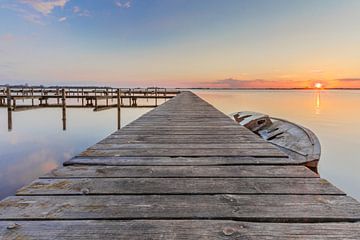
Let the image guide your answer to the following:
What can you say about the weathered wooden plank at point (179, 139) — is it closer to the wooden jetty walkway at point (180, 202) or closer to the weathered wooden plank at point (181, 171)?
the wooden jetty walkway at point (180, 202)

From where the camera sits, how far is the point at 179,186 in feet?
4.98

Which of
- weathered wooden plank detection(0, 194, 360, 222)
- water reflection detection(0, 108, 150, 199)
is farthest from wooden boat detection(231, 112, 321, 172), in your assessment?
→ water reflection detection(0, 108, 150, 199)

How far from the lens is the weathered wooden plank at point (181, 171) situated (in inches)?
67.2

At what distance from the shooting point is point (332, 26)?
19797 millimetres

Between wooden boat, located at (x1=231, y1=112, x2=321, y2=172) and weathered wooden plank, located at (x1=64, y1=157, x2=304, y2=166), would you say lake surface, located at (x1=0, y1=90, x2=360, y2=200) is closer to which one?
wooden boat, located at (x1=231, y1=112, x2=321, y2=172)

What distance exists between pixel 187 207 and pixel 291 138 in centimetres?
628

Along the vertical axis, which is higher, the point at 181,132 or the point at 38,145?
the point at 181,132

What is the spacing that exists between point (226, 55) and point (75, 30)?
15976 millimetres

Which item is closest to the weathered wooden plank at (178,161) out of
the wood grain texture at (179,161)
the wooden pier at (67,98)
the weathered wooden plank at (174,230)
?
the wood grain texture at (179,161)

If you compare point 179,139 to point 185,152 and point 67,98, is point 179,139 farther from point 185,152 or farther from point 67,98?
point 67,98

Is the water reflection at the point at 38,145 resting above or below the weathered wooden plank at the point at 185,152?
below

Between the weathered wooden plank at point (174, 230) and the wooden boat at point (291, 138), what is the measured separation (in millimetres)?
2302

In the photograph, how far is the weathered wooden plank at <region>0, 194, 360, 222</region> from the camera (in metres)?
1.13

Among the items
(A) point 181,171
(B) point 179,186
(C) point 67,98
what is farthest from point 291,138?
(C) point 67,98
